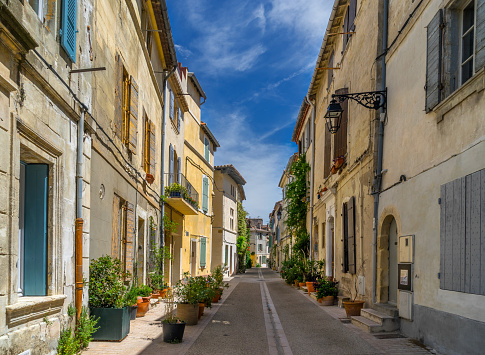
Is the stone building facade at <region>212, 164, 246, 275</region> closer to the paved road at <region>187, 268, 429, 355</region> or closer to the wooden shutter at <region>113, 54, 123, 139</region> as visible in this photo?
the paved road at <region>187, 268, 429, 355</region>

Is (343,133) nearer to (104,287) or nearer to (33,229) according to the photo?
(104,287)

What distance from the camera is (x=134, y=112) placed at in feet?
35.8

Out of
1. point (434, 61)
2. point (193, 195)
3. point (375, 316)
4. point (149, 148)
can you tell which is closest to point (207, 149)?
point (193, 195)

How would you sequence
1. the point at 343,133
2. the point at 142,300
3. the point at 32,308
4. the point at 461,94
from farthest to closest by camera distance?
the point at 343,133, the point at 142,300, the point at 461,94, the point at 32,308

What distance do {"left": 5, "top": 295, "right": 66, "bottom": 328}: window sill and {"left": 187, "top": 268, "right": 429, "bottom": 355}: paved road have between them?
7.32ft

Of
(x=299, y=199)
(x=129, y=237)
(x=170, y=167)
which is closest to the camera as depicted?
(x=129, y=237)

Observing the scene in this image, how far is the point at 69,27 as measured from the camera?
6344 millimetres

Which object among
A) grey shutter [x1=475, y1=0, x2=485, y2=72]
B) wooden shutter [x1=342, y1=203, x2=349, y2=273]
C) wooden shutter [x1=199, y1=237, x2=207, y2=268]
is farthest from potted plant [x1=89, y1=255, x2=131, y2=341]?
wooden shutter [x1=199, y1=237, x2=207, y2=268]

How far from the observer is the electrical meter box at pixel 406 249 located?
7.82m

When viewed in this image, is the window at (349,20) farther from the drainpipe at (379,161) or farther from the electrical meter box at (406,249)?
the electrical meter box at (406,249)

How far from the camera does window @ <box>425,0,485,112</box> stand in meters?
6.54

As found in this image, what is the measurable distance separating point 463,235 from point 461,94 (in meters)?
1.83

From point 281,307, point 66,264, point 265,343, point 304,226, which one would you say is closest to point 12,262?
point 66,264

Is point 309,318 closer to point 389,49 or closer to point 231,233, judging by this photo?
point 389,49
